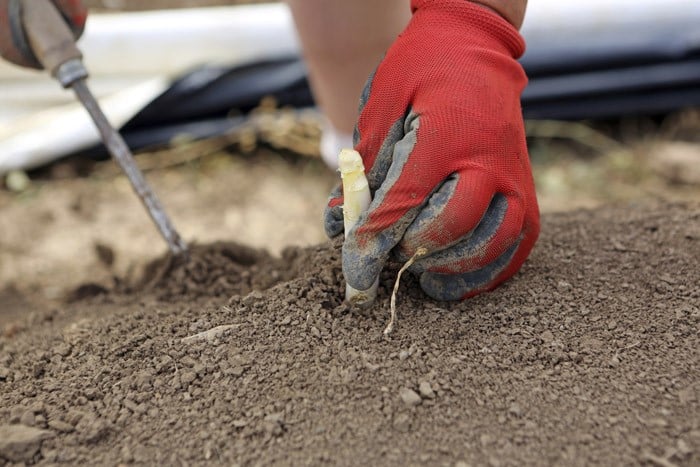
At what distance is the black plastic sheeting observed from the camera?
Answer: 7.93ft

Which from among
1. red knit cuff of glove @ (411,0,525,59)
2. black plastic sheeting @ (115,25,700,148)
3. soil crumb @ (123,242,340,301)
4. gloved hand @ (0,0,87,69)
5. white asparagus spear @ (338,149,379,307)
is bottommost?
black plastic sheeting @ (115,25,700,148)

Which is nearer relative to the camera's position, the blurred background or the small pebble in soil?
the small pebble in soil

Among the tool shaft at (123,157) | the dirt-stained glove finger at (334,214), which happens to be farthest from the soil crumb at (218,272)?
the dirt-stained glove finger at (334,214)

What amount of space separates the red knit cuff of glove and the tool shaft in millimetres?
762

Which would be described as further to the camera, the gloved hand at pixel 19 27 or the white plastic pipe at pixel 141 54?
the white plastic pipe at pixel 141 54

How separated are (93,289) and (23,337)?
400 millimetres

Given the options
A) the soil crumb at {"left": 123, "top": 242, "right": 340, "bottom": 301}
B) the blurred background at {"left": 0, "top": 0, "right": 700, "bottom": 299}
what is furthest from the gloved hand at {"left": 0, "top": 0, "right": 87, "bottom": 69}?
the blurred background at {"left": 0, "top": 0, "right": 700, "bottom": 299}

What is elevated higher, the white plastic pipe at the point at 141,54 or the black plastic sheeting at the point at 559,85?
the white plastic pipe at the point at 141,54

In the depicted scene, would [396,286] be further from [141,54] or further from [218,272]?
[141,54]

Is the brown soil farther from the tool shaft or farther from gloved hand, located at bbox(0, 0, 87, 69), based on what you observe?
gloved hand, located at bbox(0, 0, 87, 69)

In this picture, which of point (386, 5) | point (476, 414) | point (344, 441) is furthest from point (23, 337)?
point (386, 5)

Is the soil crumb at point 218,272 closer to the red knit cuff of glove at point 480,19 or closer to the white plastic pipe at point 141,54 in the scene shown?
the red knit cuff of glove at point 480,19

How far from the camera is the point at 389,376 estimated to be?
1010 millimetres

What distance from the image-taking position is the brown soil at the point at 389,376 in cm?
92
